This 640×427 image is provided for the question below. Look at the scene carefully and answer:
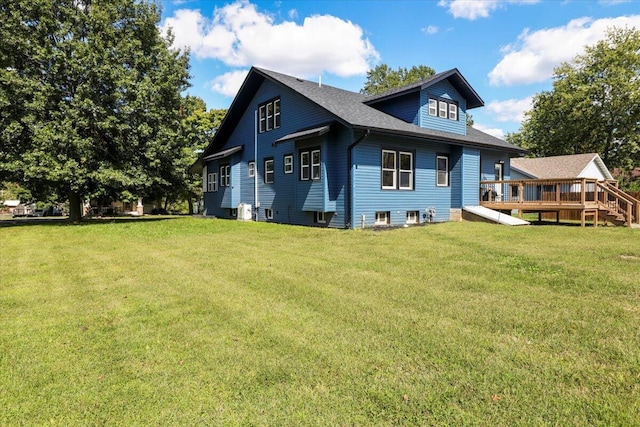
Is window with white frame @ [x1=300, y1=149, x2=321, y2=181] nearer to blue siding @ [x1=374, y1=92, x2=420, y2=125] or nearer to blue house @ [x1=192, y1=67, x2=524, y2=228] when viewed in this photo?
blue house @ [x1=192, y1=67, x2=524, y2=228]

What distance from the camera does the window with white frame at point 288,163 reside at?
16.5m

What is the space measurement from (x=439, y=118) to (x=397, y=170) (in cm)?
397

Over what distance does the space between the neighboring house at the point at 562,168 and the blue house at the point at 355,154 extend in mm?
8279

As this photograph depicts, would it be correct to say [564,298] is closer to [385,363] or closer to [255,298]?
[385,363]

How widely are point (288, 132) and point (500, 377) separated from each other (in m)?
15.2

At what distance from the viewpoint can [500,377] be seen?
9.20 ft

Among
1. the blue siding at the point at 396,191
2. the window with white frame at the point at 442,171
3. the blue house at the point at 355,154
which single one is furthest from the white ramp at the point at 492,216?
the window with white frame at the point at 442,171

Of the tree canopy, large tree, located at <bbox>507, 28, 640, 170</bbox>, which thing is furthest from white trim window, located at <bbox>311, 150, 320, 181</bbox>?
the tree canopy

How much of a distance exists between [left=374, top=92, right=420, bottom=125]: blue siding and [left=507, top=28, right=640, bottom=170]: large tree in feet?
87.8

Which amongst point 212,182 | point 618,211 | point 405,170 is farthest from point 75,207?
point 618,211

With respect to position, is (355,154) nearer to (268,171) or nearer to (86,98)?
(268,171)

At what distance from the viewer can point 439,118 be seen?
1683 centimetres

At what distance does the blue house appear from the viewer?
14047mm

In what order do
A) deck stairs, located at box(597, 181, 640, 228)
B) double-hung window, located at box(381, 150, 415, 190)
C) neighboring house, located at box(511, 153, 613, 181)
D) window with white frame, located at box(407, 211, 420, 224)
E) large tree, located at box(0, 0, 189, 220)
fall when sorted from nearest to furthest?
deck stairs, located at box(597, 181, 640, 228) → double-hung window, located at box(381, 150, 415, 190) → window with white frame, located at box(407, 211, 420, 224) → large tree, located at box(0, 0, 189, 220) → neighboring house, located at box(511, 153, 613, 181)
